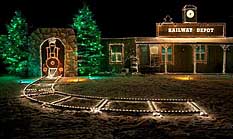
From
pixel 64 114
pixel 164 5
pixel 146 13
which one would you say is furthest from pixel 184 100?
pixel 164 5

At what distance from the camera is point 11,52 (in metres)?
21.9

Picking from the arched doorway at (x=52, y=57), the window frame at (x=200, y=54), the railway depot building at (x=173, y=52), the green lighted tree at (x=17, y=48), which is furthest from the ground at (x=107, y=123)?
the window frame at (x=200, y=54)

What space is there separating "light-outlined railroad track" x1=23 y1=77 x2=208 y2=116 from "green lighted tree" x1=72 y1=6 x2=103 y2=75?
8.53m

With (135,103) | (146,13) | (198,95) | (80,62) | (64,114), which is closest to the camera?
(64,114)

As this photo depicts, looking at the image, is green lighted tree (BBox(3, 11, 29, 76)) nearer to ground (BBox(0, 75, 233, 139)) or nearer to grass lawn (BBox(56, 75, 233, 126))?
grass lawn (BBox(56, 75, 233, 126))

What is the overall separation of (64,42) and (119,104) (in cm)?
1086

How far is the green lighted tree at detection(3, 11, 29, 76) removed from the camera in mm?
21703

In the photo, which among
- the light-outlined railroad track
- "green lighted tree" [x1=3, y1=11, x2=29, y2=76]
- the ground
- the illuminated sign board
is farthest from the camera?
the illuminated sign board

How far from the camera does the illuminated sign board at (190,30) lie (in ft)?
77.7

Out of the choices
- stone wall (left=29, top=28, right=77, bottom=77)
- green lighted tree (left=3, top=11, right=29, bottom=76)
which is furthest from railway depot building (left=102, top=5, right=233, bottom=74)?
green lighted tree (left=3, top=11, right=29, bottom=76)

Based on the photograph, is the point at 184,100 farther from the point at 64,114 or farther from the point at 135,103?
the point at 64,114

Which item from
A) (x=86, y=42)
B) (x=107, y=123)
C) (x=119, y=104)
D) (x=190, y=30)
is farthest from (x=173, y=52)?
(x=107, y=123)

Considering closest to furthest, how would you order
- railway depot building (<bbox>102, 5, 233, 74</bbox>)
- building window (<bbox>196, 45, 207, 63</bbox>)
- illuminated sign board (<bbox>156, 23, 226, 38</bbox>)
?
railway depot building (<bbox>102, 5, 233, 74</bbox>) → building window (<bbox>196, 45, 207, 63</bbox>) → illuminated sign board (<bbox>156, 23, 226, 38</bbox>)

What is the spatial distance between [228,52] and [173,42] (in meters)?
4.15
